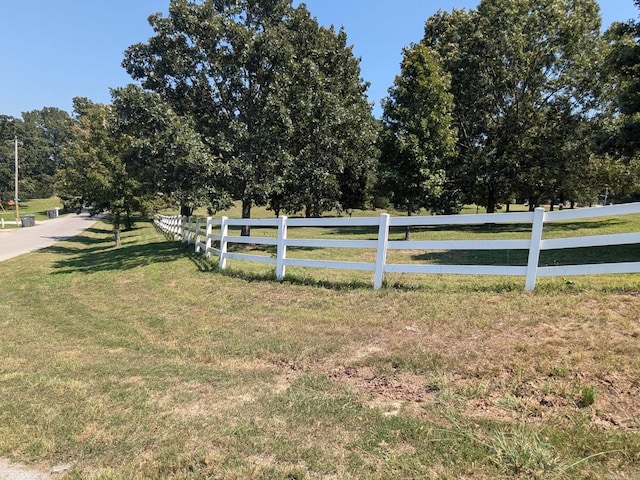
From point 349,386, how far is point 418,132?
15.5 m

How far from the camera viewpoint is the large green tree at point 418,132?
1739 cm

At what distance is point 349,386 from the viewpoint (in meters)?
4.00

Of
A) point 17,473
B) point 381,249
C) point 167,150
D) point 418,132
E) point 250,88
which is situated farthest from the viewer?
point 418,132

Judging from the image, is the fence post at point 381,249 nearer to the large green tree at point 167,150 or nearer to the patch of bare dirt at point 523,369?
the patch of bare dirt at point 523,369

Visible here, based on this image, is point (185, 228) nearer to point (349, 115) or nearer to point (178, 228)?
point (178, 228)

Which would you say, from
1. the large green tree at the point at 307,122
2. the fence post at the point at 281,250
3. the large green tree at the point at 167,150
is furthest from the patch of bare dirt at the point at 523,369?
the large green tree at the point at 307,122

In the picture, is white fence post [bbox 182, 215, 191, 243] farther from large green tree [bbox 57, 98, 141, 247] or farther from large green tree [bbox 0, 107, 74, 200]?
large green tree [bbox 0, 107, 74, 200]

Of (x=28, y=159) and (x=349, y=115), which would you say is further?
(x=28, y=159)

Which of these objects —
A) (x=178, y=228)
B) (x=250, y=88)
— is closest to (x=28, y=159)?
(x=178, y=228)

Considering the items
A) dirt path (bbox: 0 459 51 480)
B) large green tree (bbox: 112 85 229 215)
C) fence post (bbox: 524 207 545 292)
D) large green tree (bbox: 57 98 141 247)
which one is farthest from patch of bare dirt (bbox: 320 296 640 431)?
large green tree (bbox: 57 98 141 247)

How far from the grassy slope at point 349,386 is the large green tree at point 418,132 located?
11342 mm

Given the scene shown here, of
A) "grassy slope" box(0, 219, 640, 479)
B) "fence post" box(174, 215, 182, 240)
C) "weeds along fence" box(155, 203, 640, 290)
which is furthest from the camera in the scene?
"fence post" box(174, 215, 182, 240)

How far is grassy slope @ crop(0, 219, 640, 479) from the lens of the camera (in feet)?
9.17

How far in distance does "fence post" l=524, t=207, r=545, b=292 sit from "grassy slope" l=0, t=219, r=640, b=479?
0.20m
